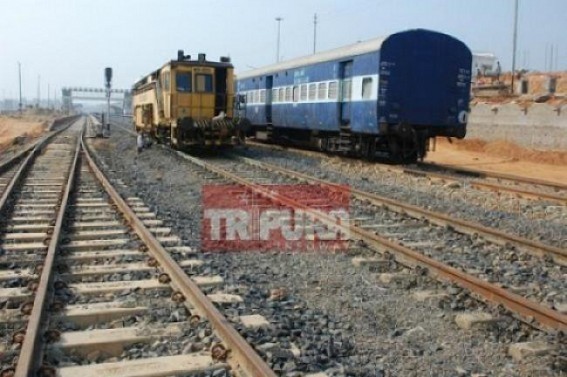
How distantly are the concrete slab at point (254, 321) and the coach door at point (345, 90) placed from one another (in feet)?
44.6

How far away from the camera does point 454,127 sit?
17484 mm

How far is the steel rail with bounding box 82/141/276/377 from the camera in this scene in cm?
372

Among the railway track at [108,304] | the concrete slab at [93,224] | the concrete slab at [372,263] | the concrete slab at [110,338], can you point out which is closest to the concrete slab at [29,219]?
the railway track at [108,304]

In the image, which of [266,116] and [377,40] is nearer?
[377,40]

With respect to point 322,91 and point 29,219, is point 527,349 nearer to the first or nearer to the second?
point 29,219

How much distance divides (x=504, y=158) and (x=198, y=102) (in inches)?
474

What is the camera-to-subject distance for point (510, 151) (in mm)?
24672

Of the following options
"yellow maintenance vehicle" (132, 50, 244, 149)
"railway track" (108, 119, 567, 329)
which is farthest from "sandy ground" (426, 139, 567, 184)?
"railway track" (108, 119, 567, 329)

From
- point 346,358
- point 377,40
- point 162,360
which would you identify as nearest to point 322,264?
point 346,358

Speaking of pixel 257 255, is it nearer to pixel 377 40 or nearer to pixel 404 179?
pixel 404 179

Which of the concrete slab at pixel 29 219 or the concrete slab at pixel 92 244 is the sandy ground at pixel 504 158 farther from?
the concrete slab at pixel 29 219

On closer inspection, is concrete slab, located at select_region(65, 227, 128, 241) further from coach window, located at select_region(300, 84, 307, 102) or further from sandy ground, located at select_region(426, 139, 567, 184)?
coach window, located at select_region(300, 84, 307, 102)

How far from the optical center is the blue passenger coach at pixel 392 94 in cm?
1636

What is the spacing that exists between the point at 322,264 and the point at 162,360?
10.2ft
